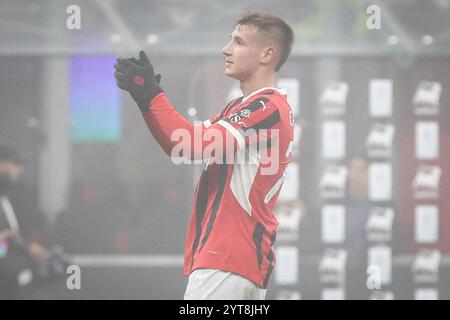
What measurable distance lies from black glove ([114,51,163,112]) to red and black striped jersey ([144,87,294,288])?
18 centimetres

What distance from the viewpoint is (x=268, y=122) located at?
2.32 metres

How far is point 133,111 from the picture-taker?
4172 millimetres

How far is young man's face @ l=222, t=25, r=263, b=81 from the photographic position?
7.91ft

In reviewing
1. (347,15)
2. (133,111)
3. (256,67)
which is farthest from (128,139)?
(256,67)

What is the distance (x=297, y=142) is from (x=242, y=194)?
187cm

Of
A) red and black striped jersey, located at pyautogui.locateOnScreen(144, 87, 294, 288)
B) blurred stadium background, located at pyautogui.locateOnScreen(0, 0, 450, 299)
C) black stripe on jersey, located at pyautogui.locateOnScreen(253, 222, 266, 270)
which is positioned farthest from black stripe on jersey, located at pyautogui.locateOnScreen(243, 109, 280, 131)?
blurred stadium background, located at pyautogui.locateOnScreen(0, 0, 450, 299)

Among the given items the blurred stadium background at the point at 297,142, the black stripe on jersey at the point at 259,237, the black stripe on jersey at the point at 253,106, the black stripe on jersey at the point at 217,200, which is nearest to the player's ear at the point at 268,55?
the black stripe on jersey at the point at 253,106

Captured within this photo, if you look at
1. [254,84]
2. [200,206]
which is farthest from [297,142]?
[200,206]

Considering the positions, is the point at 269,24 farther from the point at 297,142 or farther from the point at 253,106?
the point at 297,142

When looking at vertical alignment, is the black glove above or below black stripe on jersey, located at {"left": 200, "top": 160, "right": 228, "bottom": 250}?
above

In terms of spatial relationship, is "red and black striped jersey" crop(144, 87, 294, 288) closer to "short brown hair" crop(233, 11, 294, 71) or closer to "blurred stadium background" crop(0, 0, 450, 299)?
"short brown hair" crop(233, 11, 294, 71)

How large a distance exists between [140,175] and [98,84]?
0.47 m

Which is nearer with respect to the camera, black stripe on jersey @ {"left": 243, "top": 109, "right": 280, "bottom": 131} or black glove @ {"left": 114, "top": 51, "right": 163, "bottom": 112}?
black glove @ {"left": 114, "top": 51, "right": 163, "bottom": 112}

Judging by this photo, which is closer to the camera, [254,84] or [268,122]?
Result: [268,122]
